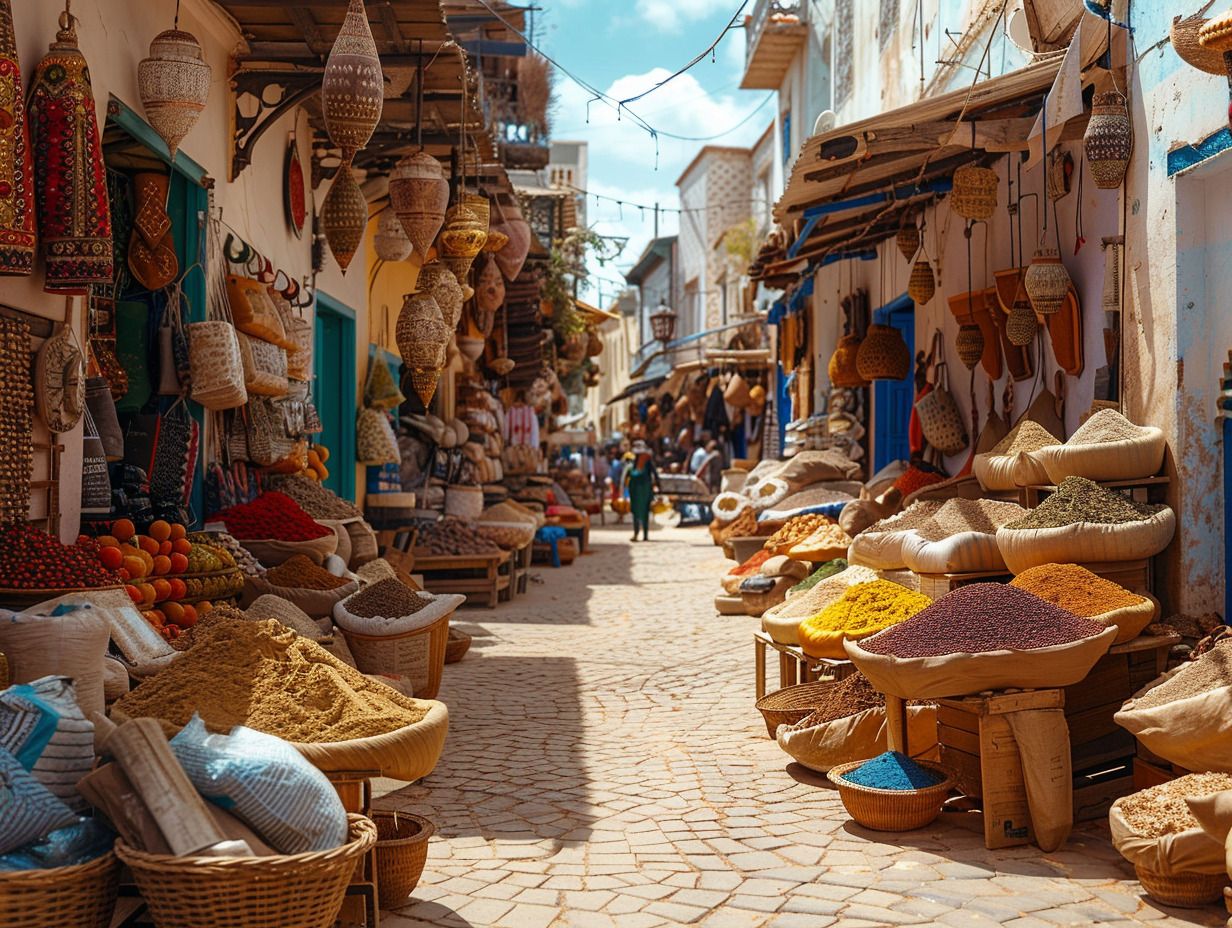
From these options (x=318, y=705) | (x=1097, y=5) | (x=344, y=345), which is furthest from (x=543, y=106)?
(x=318, y=705)

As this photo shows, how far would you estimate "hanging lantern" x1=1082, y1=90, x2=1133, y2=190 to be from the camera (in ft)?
17.9

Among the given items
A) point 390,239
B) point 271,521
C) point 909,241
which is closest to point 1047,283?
point 909,241

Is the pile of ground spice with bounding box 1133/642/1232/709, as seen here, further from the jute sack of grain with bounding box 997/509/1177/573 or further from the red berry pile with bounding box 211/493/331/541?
the red berry pile with bounding box 211/493/331/541

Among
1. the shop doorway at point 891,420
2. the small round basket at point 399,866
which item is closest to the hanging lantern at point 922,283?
the shop doorway at point 891,420

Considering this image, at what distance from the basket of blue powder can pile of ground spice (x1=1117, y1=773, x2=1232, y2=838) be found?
0.65 m

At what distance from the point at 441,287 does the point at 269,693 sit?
5134mm

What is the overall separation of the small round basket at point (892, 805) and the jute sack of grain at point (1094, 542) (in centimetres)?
127

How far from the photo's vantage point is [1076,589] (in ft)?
15.3

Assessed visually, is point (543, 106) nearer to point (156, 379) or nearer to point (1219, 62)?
point (156, 379)

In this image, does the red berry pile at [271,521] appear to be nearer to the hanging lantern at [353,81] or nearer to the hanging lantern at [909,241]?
the hanging lantern at [353,81]

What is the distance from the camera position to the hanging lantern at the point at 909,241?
9758 mm

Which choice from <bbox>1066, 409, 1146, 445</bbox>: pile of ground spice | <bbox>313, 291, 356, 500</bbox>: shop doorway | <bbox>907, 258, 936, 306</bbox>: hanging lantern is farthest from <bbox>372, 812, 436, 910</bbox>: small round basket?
<bbox>907, 258, 936, 306</bbox>: hanging lantern

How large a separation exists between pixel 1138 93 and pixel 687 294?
30.2 m

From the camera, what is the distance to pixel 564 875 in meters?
3.72
